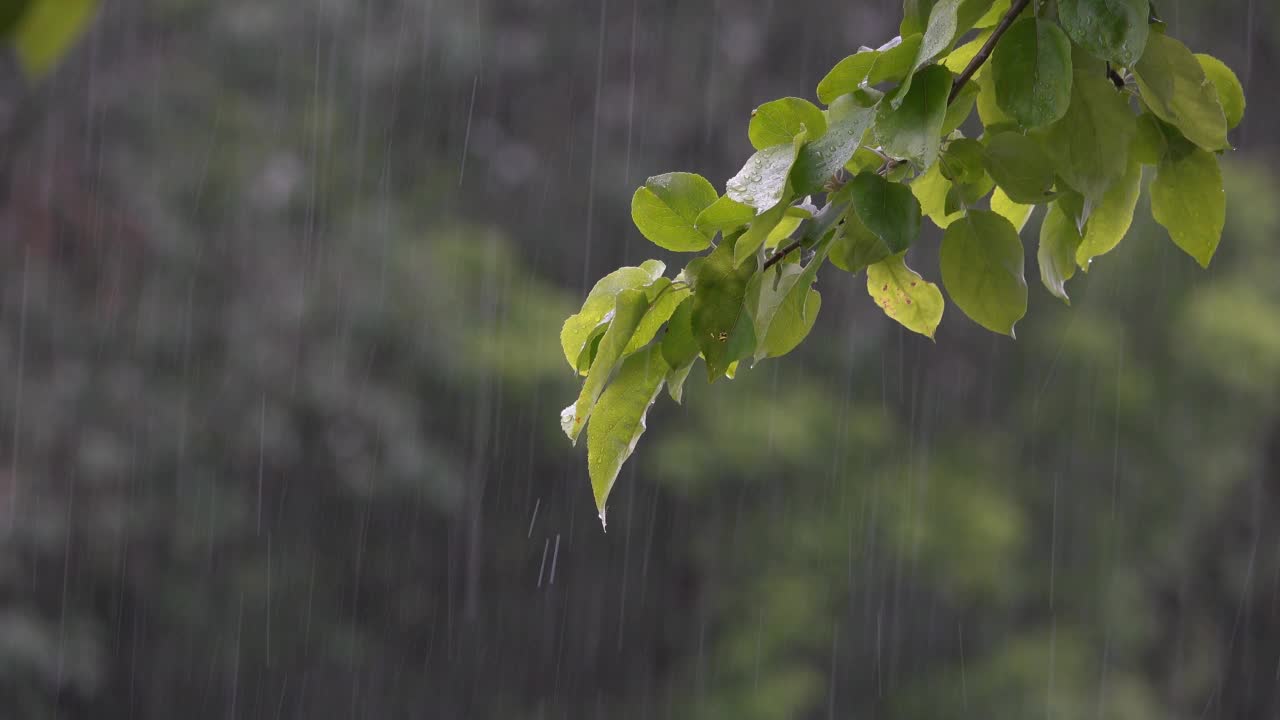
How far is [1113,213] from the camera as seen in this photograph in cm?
71

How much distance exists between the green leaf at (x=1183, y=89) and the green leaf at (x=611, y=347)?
0.27 meters

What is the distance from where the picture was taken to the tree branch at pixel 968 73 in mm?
635

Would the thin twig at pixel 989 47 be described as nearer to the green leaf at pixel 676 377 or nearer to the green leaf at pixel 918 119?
the green leaf at pixel 918 119

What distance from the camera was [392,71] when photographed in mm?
6453

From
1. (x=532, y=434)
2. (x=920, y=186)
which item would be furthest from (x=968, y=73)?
(x=532, y=434)

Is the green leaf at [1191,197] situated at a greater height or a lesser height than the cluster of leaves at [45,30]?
greater

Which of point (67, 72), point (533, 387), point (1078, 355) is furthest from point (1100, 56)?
point (67, 72)

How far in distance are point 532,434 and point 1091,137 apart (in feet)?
18.4

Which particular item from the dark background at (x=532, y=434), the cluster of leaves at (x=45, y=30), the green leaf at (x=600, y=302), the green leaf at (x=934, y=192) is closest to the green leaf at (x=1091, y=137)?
the green leaf at (x=934, y=192)

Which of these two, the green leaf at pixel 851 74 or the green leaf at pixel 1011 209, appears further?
the green leaf at pixel 1011 209

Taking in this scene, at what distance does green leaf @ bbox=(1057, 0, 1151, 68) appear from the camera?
0.60m

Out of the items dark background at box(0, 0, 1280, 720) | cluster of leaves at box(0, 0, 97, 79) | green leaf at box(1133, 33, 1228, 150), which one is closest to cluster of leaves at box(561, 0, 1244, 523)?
green leaf at box(1133, 33, 1228, 150)

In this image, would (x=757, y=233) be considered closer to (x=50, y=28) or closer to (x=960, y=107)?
(x=960, y=107)

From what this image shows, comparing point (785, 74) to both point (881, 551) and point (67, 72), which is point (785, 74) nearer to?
point (881, 551)
